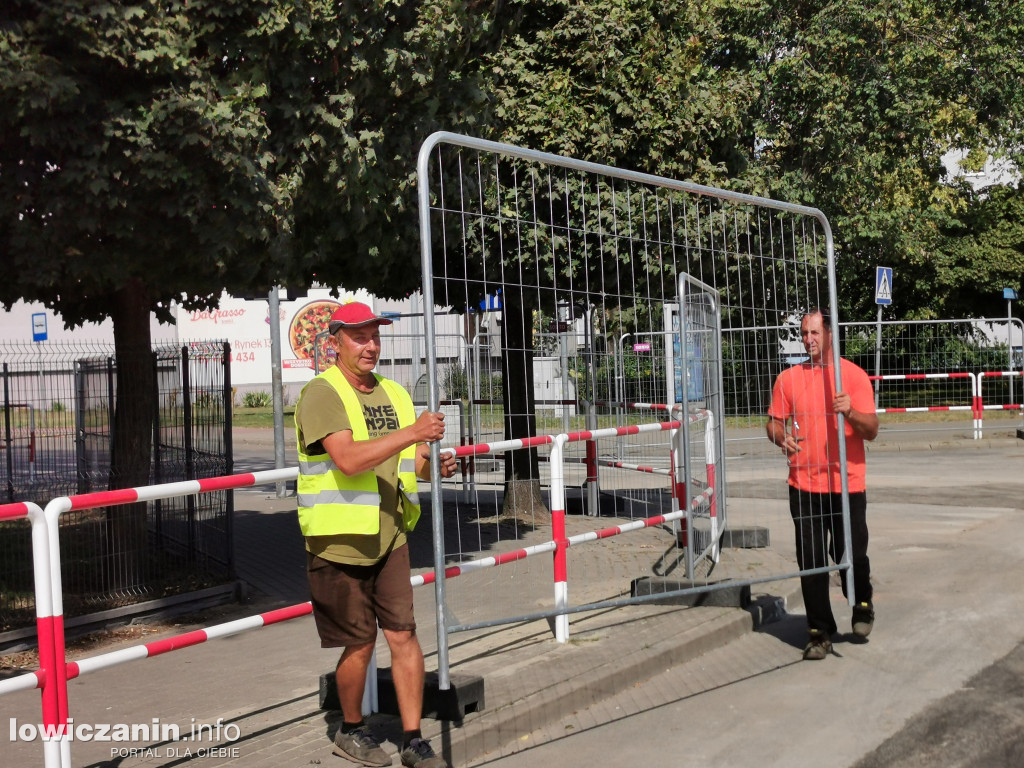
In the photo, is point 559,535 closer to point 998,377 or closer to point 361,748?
point 361,748

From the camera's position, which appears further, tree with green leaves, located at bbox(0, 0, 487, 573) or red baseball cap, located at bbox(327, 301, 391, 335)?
tree with green leaves, located at bbox(0, 0, 487, 573)

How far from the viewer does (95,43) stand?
23.1ft

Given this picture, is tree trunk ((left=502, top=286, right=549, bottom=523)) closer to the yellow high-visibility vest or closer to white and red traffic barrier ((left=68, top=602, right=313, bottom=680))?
the yellow high-visibility vest

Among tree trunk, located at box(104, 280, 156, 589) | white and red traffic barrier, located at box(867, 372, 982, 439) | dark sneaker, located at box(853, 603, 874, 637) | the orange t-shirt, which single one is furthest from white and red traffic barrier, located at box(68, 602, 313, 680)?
white and red traffic barrier, located at box(867, 372, 982, 439)

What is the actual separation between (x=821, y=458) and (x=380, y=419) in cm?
318

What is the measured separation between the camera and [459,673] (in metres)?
5.69

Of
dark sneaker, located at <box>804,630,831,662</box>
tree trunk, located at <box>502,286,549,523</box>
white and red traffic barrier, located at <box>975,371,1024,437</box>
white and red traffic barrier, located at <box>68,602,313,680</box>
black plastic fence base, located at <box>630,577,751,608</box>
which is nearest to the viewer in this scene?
white and red traffic barrier, located at <box>68,602,313,680</box>

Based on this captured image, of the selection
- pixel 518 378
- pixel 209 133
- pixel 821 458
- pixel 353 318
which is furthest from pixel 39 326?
pixel 353 318

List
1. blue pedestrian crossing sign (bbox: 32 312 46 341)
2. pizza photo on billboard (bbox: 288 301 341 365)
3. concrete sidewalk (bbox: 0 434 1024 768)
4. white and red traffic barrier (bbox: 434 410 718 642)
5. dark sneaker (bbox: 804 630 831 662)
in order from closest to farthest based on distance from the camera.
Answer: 1. concrete sidewalk (bbox: 0 434 1024 768)
2. white and red traffic barrier (bbox: 434 410 718 642)
3. dark sneaker (bbox: 804 630 831 662)
4. blue pedestrian crossing sign (bbox: 32 312 46 341)
5. pizza photo on billboard (bbox: 288 301 341 365)

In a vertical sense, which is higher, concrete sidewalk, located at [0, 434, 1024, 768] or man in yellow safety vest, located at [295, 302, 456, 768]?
man in yellow safety vest, located at [295, 302, 456, 768]

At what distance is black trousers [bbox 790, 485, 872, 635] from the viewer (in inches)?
271

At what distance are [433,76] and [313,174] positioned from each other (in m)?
1.24

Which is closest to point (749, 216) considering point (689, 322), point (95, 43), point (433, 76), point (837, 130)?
point (689, 322)

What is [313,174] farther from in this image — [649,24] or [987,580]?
[987,580]
